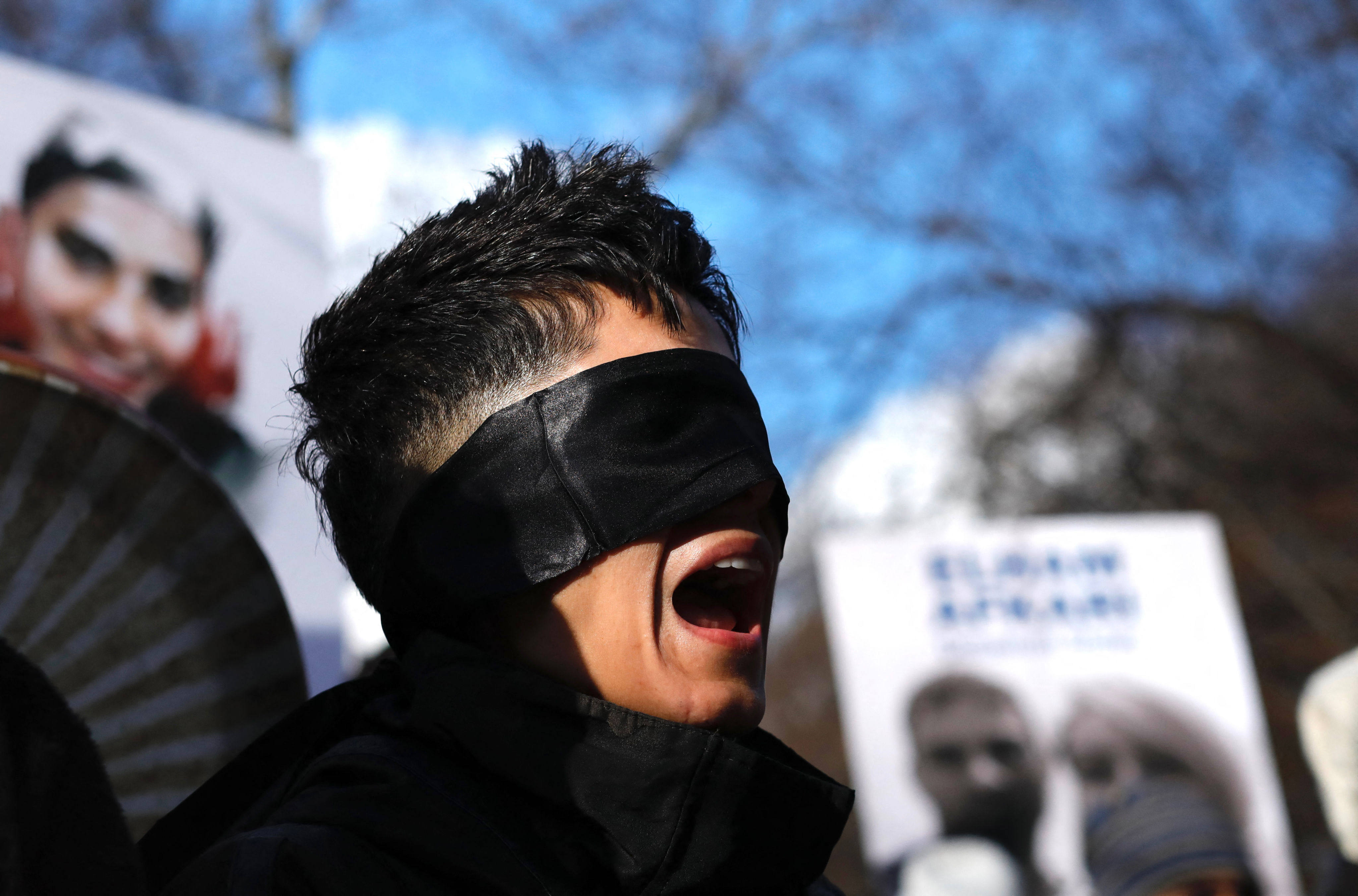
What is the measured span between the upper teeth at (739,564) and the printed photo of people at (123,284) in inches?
84.7

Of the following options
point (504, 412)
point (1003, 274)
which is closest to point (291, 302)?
point (504, 412)

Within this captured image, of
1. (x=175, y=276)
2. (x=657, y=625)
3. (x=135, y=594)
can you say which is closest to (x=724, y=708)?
(x=657, y=625)

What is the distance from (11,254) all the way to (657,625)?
2.37 metres

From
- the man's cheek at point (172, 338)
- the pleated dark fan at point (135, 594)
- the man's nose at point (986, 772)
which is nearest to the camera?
the pleated dark fan at point (135, 594)

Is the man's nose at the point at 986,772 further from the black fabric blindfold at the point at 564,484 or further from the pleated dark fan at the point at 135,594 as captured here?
the black fabric blindfold at the point at 564,484

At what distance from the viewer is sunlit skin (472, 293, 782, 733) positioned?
126 centimetres

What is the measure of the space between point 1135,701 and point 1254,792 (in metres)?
0.60

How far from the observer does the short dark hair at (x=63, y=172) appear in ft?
10.00

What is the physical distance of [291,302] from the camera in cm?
347

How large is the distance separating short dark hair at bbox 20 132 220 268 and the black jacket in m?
2.24

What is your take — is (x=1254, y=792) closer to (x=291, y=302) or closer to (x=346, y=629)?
(x=346, y=629)

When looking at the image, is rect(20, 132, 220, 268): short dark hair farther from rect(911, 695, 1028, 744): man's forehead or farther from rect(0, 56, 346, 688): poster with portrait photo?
rect(911, 695, 1028, 744): man's forehead

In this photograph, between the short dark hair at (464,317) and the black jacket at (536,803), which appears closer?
the black jacket at (536,803)

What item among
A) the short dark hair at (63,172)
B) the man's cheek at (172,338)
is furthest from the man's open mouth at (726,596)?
the short dark hair at (63,172)
